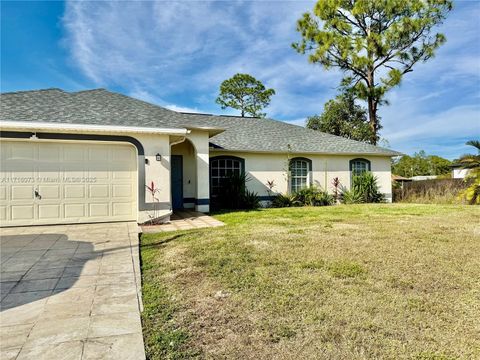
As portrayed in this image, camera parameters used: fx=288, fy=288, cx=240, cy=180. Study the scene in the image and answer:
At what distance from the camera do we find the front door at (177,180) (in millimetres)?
12703

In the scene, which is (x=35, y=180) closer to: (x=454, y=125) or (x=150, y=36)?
(x=150, y=36)

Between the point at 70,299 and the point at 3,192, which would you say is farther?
the point at 3,192

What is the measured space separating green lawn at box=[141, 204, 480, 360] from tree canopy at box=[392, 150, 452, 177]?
5392 centimetres

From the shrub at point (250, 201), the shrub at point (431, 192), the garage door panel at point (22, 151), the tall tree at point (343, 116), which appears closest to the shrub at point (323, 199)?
the shrub at point (250, 201)

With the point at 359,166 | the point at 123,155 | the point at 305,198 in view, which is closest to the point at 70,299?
the point at 123,155

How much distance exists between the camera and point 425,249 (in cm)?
558

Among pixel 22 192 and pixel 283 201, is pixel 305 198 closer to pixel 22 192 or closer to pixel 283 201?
pixel 283 201

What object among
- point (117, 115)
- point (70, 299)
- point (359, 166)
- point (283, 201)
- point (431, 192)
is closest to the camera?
point (70, 299)

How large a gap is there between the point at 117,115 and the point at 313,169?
393 inches

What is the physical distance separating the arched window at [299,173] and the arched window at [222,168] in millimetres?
2843

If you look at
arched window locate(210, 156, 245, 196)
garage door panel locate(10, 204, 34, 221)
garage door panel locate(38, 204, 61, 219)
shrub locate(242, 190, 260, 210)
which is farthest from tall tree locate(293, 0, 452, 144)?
garage door panel locate(10, 204, 34, 221)

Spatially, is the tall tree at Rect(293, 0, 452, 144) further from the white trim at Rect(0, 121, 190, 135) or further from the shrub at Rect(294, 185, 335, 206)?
the white trim at Rect(0, 121, 190, 135)

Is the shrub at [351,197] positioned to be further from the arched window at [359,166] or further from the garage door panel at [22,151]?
the garage door panel at [22,151]

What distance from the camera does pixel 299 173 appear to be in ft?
49.9
